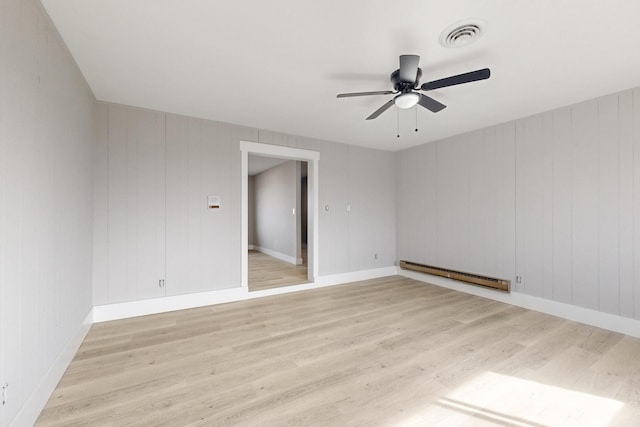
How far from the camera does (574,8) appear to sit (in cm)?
171

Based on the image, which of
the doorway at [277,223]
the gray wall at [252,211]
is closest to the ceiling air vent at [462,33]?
the doorway at [277,223]

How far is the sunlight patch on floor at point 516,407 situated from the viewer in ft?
5.31

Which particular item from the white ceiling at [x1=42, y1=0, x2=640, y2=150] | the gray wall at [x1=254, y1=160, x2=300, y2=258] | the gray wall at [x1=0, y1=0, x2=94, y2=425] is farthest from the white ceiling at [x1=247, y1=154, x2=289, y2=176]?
the gray wall at [x1=0, y1=0, x2=94, y2=425]

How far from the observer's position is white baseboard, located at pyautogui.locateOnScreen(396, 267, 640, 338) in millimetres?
2816

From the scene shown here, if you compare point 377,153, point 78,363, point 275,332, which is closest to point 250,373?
point 275,332

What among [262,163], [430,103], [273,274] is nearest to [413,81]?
[430,103]

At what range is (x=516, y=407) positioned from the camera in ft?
5.70

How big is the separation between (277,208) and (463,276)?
A: 15.5 feet

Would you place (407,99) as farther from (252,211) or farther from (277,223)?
(252,211)

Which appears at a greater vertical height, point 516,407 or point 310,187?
point 310,187

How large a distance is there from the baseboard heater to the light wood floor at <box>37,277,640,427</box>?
46 centimetres

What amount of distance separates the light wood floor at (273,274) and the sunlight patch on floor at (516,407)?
→ 2.99 metres

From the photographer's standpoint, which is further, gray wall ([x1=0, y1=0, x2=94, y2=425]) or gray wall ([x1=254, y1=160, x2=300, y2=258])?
gray wall ([x1=254, y1=160, x2=300, y2=258])

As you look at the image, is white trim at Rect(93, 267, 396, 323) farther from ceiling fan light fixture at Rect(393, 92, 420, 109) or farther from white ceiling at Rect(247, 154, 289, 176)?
ceiling fan light fixture at Rect(393, 92, 420, 109)
